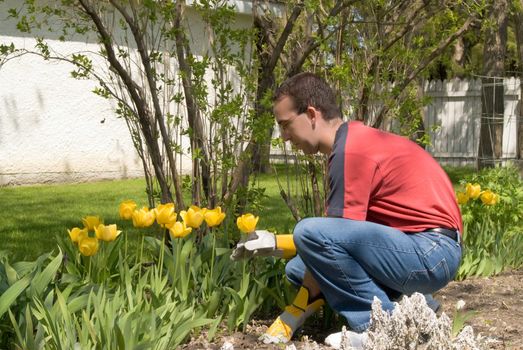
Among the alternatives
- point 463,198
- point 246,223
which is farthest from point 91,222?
point 463,198

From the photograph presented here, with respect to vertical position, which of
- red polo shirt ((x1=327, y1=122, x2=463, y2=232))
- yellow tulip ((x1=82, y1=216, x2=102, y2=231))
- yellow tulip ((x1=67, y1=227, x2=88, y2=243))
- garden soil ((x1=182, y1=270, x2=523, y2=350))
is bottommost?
garden soil ((x1=182, y1=270, x2=523, y2=350))

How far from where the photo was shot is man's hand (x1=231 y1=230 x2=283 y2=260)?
335 cm

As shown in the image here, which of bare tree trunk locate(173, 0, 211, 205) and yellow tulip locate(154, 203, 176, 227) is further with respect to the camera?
bare tree trunk locate(173, 0, 211, 205)

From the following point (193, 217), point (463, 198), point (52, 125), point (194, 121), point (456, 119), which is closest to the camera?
point (193, 217)

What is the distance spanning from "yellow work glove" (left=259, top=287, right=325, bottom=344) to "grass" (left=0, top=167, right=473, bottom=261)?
1.08 metres

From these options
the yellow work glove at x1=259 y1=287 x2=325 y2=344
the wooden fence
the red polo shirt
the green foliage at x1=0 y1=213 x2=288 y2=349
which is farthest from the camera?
the wooden fence

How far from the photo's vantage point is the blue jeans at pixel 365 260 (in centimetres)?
312

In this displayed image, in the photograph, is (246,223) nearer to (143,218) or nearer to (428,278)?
(143,218)

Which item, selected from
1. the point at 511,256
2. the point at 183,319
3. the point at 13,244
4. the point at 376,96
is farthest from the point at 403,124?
the point at 13,244

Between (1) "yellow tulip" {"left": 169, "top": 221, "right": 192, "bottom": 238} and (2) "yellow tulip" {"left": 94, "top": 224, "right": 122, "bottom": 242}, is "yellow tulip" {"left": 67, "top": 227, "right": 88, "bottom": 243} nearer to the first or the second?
(2) "yellow tulip" {"left": 94, "top": 224, "right": 122, "bottom": 242}

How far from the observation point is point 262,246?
3367 millimetres

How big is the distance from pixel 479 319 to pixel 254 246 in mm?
1288

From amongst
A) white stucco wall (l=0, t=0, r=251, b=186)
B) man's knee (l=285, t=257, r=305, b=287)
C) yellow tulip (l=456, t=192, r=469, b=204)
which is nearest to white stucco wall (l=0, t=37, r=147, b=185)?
white stucco wall (l=0, t=0, r=251, b=186)

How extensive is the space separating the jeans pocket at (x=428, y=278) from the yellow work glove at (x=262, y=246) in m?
0.56
